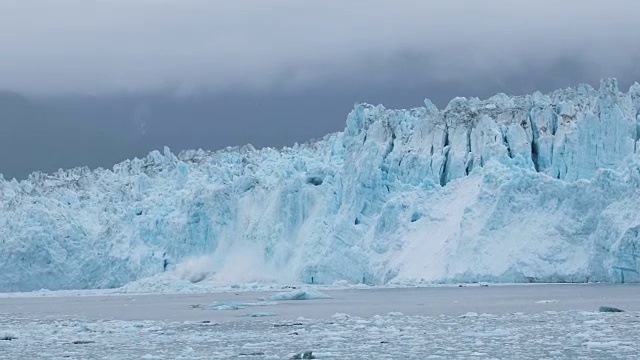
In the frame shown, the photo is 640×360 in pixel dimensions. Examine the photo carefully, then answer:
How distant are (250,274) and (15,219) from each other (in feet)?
42.6

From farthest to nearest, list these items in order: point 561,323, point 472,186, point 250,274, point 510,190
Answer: point 250,274
point 472,186
point 510,190
point 561,323

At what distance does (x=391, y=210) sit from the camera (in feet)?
130

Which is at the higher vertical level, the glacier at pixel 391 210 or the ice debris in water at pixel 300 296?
the glacier at pixel 391 210

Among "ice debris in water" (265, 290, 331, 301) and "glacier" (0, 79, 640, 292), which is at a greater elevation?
"glacier" (0, 79, 640, 292)

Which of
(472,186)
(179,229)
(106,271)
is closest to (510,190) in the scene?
(472,186)

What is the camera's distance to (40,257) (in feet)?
152

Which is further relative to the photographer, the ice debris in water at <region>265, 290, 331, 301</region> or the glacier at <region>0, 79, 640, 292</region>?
the glacier at <region>0, 79, 640, 292</region>

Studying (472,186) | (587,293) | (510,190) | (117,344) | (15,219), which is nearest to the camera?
(117,344)

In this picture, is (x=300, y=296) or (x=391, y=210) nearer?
(x=300, y=296)

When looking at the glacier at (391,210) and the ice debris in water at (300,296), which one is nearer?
the ice debris in water at (300,296)

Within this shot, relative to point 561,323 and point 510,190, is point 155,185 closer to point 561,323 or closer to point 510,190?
point 510,190

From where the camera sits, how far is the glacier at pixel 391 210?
35844 mm

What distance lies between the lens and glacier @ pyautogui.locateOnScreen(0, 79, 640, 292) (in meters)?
35.8

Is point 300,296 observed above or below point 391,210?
below
